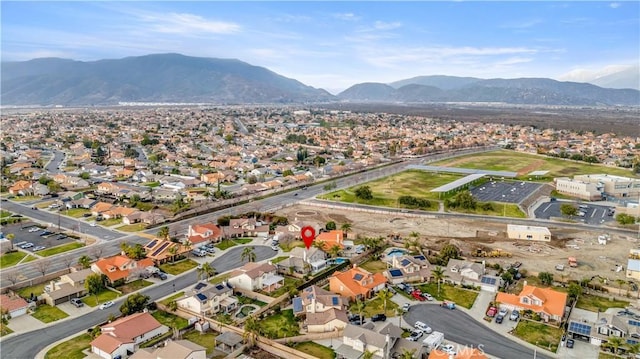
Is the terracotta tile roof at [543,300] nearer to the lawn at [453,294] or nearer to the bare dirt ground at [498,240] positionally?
the lawn at [453,294]

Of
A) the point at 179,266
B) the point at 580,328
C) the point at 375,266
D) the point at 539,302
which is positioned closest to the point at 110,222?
the point at 179,266

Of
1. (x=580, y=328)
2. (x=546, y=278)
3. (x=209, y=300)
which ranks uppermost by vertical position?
(x=209, y=300)

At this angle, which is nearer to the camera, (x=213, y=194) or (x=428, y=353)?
(x=428, y=353)

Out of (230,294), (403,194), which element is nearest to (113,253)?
(230,294)

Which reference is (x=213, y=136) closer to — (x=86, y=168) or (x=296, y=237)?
(x=86, y=168)

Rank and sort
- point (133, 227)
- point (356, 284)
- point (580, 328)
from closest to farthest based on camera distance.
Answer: point (580, 328) → point (356, 284) → point (133, 227)

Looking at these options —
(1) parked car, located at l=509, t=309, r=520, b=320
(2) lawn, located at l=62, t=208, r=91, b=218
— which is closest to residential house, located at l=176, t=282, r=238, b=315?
(1) parked car, located at l=509, t=309, r=520, b=320

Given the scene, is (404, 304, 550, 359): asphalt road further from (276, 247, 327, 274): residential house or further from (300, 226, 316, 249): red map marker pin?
(300, 226, 316, 249): red map marker pin

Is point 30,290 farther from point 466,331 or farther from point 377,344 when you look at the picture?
point 466,331
